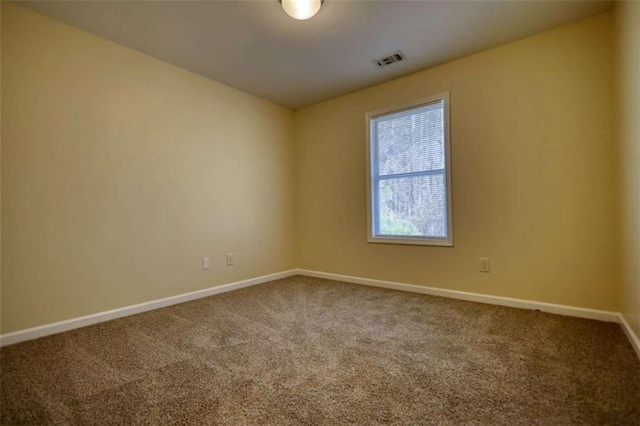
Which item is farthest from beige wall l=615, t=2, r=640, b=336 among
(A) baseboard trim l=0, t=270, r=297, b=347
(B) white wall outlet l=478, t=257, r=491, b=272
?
(A) baseboard trim l=0, t=270, r=297, b=347

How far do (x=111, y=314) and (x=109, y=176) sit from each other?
1171mm

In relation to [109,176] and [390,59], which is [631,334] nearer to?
[390,59]

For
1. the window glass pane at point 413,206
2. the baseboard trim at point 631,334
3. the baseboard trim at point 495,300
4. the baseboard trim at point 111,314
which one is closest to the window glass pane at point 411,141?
the window glass pane at point 413,206

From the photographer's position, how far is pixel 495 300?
9.14 ft

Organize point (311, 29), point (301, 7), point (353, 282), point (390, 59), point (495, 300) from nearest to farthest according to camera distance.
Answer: point (301, 7) → point (311, 29) → point (495, 300) → point (390, 59) → point (353, 282)

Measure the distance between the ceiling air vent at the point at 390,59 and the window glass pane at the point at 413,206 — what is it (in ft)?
3.99

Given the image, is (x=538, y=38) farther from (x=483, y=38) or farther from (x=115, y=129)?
(x=115, y=129)

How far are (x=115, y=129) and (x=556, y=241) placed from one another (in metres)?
3.88

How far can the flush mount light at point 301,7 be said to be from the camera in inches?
80.6

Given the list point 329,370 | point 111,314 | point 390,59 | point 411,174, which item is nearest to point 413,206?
point 411,174

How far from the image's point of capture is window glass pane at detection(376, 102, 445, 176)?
3.16 meters

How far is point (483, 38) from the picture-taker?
2.63m

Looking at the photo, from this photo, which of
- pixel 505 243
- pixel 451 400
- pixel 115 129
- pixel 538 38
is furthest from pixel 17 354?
pixel 538 38

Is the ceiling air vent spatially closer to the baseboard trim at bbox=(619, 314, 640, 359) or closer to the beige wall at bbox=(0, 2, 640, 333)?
the beige wall at bbox=(0, 2, 640, 333)
